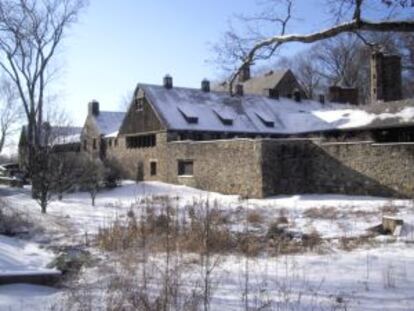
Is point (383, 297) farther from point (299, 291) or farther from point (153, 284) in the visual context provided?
point (153, 284)

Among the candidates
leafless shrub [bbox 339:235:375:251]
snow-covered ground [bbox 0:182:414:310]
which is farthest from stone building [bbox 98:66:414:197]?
leafless shrub [bbox 339:235:375:251]

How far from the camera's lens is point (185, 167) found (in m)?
37.9

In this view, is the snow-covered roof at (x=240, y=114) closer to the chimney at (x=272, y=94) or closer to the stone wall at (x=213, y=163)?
the stone wall at (x=213, y=163)

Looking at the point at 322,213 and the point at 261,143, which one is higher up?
the point at 261,143

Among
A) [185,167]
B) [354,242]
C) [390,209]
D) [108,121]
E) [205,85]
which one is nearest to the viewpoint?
[354,242]

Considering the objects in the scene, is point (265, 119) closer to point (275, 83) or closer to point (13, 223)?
point (275, 83)

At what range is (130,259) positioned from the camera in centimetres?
1127

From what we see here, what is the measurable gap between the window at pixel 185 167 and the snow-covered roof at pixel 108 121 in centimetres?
1860

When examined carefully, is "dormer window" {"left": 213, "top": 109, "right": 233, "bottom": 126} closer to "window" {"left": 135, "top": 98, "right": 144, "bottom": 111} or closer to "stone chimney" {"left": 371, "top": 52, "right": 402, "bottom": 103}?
"window" {"left": 135, "top": 98, "right": 144, "bottom": 111}

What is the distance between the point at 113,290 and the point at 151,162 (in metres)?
34.3

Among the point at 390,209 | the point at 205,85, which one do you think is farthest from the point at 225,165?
the point at 390,209

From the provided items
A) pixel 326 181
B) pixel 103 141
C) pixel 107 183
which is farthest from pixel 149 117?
pixel 326 181

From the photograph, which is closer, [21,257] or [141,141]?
[21,257]

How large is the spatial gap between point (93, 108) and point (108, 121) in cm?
213
